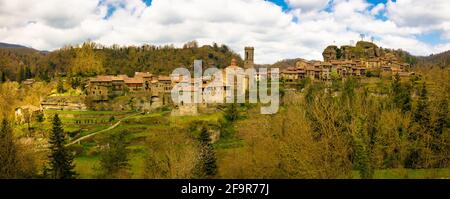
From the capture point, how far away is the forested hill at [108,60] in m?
57.0

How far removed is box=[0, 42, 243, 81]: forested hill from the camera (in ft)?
187

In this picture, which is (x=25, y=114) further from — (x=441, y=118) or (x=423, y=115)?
(x=441, y=118)

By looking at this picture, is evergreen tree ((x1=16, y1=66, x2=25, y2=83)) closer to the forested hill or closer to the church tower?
the forested hill

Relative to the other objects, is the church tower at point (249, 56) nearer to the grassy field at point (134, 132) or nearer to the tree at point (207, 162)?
the grassy field at point (134, 132)

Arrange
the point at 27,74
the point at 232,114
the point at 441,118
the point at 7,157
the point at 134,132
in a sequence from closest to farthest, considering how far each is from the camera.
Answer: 1. the point at 7,157
2. the point at 441,118
3. the point at 134,132
4. the point at 232,114
5. the point at 27,74

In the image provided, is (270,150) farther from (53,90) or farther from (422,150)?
(53,90)

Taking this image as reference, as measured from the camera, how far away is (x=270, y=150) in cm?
1823

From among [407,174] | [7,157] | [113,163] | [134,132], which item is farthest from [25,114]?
[407,174]

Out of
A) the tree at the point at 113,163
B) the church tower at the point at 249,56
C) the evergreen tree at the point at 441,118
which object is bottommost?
the tree at the point at 113,163

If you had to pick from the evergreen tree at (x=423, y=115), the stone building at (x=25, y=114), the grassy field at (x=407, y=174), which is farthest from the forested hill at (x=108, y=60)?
the grassy field at (x=407, y=174)

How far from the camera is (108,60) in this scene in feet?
221

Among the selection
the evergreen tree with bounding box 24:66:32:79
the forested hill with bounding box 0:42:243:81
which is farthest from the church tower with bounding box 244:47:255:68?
the evergreen tree with bounding box 24:66:32:79

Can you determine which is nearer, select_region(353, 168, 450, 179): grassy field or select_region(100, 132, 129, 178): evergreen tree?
select_region(353, 168, 450, 179): grassy field
